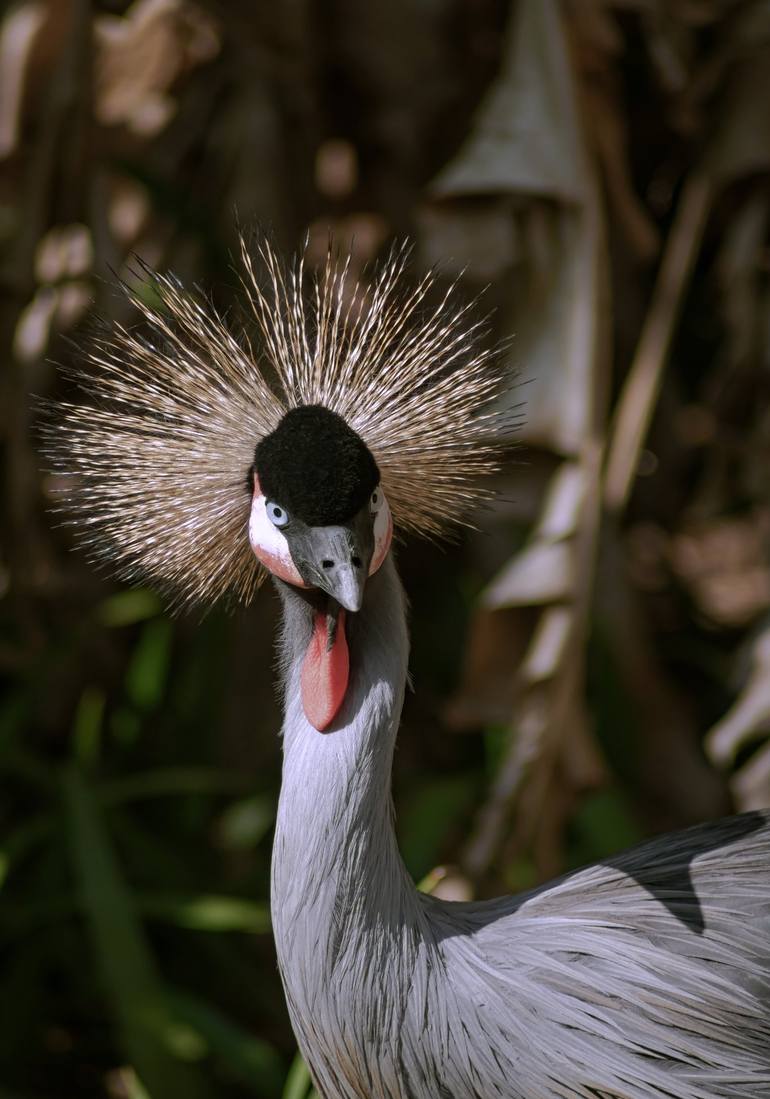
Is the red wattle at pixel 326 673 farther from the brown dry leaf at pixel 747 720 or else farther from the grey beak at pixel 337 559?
the brown dry leaf at pixel 747 720

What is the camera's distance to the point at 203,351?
1.16 meters

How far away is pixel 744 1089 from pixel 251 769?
52.1 inches

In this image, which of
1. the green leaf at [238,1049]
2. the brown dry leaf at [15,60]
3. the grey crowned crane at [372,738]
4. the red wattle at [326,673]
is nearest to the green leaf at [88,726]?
the green leaf at [238,1049]

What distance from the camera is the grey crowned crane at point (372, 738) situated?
38.6 inches

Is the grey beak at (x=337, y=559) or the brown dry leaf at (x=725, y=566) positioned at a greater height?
the grey beak at (x=337, y=559)

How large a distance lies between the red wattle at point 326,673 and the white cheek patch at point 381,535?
0.05m

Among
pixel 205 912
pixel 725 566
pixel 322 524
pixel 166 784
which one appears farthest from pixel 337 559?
pixel 725 566

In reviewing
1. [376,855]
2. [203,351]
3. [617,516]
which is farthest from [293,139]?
[376,855]

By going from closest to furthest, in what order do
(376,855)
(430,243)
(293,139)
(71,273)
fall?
(376,855)
(430,243)
(71,273)
(293,139)

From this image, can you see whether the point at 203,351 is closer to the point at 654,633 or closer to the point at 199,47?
the point at 199,47

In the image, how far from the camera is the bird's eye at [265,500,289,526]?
938 millimetres

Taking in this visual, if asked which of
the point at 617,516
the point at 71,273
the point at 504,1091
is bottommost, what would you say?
the point at 504,1091

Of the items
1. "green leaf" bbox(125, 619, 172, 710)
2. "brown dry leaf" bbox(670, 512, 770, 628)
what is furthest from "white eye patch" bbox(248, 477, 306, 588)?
"brown dry leaf" bbox(670, 512, 770, 628)

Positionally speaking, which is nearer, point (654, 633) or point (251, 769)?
point (251, 769)
